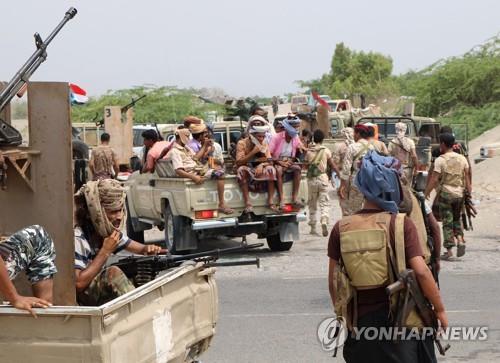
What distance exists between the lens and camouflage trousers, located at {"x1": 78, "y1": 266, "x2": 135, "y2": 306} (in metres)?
5.34

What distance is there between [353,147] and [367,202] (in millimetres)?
5930

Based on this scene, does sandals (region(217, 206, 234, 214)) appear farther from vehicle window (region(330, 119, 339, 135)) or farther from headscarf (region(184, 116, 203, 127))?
vehicle window (region(330, 119, 339, 135))

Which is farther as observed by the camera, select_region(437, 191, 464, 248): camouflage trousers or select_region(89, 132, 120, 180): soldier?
select_region(89, 132, 120, 180): soldier

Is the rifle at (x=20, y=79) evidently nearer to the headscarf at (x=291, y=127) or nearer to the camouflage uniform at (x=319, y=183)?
the headscarf at (x=291, y=127)

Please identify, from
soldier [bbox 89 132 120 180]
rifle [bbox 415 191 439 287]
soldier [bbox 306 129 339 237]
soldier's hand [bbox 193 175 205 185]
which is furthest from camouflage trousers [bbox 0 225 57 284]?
soldier [bbox 306 129 339 237]

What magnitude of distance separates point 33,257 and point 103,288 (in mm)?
626

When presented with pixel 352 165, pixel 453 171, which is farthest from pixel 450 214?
pixel 352 165

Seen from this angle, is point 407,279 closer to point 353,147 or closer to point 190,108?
point 353,147

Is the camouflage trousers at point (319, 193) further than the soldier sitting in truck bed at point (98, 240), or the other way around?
the camouflage trousers at point (319, 193)

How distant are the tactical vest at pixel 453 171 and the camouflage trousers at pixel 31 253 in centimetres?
801

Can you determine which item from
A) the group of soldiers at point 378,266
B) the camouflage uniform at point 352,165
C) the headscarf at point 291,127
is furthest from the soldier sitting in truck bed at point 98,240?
the headscarf at point 291,127

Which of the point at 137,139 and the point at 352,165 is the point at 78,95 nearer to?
the point at 352,165

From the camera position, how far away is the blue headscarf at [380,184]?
4.97 m

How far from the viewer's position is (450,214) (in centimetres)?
1241
